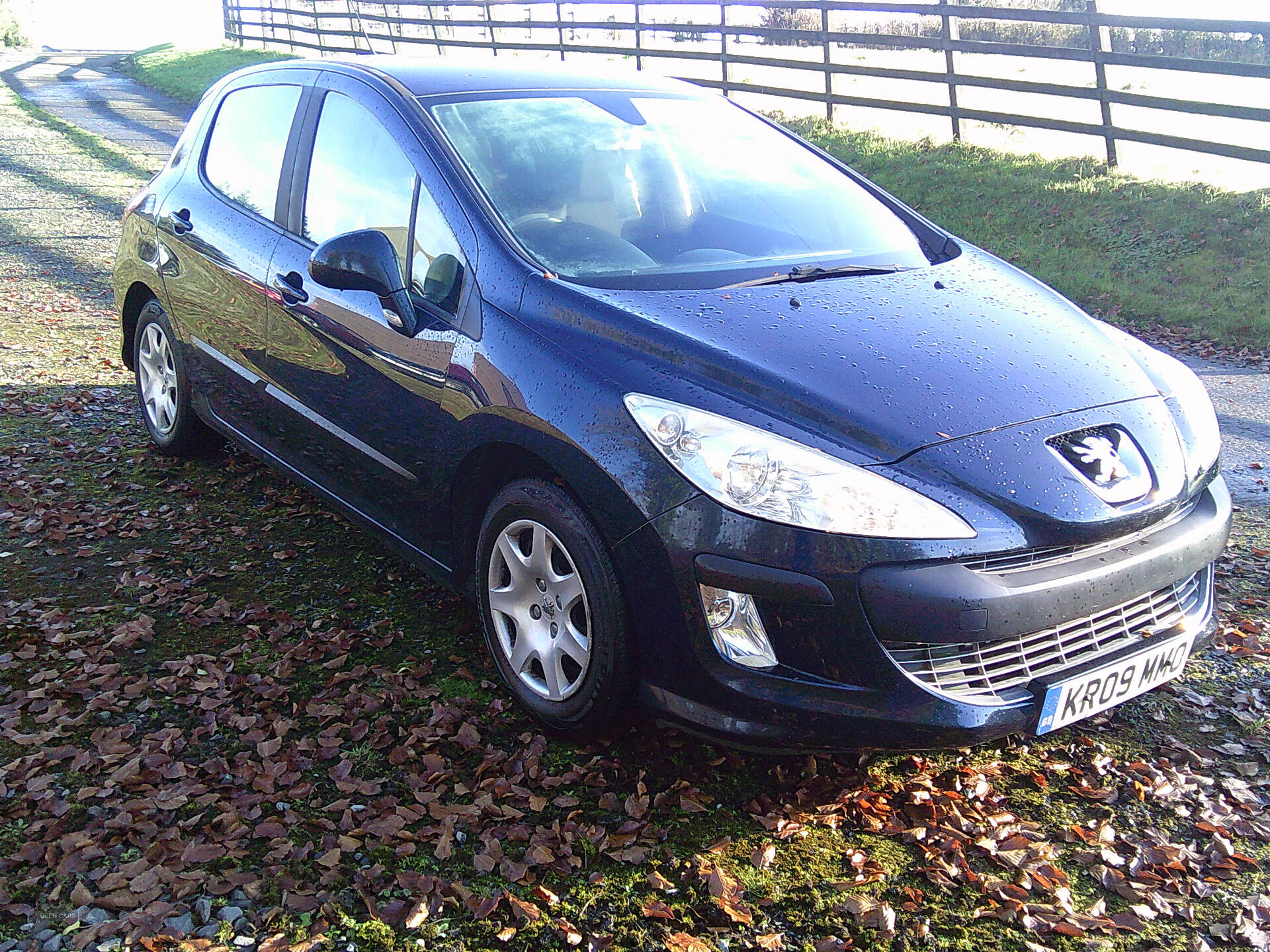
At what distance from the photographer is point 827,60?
13.6 m

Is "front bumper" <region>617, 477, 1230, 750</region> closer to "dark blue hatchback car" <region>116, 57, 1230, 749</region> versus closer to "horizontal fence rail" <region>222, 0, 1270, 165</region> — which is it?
"dark blue hatchback car" <region>116, 57, 1230, 749</region>

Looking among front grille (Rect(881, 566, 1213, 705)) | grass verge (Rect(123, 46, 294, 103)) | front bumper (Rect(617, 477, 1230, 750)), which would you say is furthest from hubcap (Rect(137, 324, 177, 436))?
grass verge (Rect(123, 46, 294, 103))

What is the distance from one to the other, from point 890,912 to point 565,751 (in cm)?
101

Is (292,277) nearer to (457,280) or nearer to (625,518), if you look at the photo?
(457,280)

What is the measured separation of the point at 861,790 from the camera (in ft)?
9.81

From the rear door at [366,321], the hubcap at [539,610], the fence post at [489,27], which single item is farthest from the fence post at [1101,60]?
the fence post at [489,27]

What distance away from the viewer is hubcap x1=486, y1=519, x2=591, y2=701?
2994mm

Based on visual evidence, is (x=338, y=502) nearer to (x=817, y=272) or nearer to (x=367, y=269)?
(x=367, y=269)

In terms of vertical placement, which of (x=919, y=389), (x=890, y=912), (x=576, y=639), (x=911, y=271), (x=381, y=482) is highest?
(x=911, y=271)

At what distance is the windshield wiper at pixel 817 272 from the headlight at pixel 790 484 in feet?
2.64

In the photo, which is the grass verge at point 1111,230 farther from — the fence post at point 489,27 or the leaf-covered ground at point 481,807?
the fence post at point 489,27

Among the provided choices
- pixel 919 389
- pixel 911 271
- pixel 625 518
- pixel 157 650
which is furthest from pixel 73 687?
pixel 911 271

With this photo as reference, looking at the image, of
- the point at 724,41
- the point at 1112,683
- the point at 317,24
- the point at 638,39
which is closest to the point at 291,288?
the point at 1112,683

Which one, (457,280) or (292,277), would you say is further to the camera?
(292,277)
